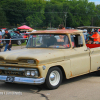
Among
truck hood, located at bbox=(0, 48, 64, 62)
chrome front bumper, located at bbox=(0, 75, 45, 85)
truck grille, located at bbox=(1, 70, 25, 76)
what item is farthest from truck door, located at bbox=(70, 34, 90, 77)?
truck grille, located at bbox=(1, 70, 25, 76)

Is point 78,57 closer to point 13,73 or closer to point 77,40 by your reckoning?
point 77,40

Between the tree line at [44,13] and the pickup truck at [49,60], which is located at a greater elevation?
the tree line at [44,13]

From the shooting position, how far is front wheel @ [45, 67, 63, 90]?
605cm

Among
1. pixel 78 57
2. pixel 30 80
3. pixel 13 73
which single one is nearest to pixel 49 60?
pixel 30 80

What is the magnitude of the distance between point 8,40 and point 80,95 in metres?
9.21

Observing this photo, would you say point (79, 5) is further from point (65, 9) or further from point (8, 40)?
point (8, 40)

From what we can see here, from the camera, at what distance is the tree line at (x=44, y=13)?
3841 inches

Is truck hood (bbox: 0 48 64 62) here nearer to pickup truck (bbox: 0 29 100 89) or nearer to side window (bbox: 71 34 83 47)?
pickup truck (bbox: 0 29 100 89)

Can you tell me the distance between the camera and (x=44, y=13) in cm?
11306

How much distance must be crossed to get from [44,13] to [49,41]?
107534mm

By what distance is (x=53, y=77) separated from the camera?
624 centimetres

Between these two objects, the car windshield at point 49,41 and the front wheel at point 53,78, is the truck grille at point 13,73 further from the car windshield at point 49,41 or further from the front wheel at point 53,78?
the car windshield at point 49,41

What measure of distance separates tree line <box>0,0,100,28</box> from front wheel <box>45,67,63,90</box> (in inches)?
3329

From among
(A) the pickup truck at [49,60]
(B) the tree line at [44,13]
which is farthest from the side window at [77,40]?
(B) the tree line at [44,13]
